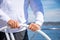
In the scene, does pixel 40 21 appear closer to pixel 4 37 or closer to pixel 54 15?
pixel 4 37

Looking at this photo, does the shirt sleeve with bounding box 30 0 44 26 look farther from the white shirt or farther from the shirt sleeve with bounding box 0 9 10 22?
the shirt sleeve with bounding box 0 9 10 22

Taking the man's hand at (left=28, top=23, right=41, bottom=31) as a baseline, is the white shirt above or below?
above

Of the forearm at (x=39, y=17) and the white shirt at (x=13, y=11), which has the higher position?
the white shirt at (x=13, y=11)

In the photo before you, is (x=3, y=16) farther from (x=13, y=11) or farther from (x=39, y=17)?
(x=39, y=17)

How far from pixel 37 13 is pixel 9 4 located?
0.14m

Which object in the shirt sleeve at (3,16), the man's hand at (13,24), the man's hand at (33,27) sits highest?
the shirt sleeve at (3,16)

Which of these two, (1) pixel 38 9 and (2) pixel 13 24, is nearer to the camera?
(2) pixel 13 24

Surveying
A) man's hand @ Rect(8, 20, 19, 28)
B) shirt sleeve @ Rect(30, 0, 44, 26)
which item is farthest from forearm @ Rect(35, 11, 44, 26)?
man's hand @ Rect(8, 20, 19, 28)

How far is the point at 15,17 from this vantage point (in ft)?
2.93

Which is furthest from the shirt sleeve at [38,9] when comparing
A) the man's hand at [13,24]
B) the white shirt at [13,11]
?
the man's hand at [13,24]

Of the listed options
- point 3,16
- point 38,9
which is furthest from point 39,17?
point 3,16

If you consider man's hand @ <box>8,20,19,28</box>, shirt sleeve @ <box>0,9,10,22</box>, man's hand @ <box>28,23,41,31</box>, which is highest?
shirt sleeve @ <box>0,9,10,22</box>

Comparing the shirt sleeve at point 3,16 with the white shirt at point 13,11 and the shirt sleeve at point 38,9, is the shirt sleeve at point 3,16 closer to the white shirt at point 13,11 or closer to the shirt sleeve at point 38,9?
the white shirt at point 13,11

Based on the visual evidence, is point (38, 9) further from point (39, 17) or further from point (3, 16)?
point (3, 16)
